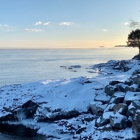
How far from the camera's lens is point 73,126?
2197cm

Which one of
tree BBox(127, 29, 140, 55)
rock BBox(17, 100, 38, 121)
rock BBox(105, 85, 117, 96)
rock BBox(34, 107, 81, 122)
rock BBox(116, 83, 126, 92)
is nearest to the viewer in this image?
rock BBox(34, 107, 81, 122)

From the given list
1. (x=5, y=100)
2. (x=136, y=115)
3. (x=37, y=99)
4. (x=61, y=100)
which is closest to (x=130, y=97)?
(x=136, y=115)

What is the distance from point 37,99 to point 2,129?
566cm

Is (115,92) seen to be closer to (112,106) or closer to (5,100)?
(112,106)

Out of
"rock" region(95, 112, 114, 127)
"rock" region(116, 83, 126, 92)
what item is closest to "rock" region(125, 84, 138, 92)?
"rock" region(116, 83, 126, 92)

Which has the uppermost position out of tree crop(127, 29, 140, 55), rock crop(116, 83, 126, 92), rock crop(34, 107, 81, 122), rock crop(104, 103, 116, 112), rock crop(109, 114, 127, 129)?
tree crop(127, 29, 140, 55)

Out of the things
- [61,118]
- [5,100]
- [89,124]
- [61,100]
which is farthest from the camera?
[5,100]

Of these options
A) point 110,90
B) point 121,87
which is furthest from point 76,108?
point 121,87

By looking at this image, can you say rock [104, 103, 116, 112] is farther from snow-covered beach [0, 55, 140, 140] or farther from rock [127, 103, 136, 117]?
rock [127, 103, 136, 117]

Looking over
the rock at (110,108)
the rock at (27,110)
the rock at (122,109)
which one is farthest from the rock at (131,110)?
the rock at (27,110)

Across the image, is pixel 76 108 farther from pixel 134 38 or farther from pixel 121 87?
pixel 134 38

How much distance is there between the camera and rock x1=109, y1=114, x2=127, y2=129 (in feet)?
63.5

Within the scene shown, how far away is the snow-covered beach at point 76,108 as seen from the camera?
19719 millimetres

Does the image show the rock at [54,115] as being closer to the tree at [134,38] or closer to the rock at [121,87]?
the rock at [121,87]
